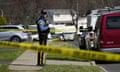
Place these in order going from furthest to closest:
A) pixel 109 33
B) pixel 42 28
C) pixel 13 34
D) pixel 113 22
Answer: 1. pixel 13 34
2. pixel 113 22
3. pixel 109 33
4. pixel 42 28

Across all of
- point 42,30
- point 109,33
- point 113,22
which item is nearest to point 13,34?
point 113,22

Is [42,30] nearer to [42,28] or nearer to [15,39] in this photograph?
[42,28]

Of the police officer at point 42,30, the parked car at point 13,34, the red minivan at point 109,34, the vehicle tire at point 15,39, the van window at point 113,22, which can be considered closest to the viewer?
the police officer at point 42,30

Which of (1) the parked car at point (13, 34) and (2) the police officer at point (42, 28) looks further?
(1) the parked car at point (13, 34)

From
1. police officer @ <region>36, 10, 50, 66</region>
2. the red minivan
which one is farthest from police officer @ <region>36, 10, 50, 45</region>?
the red minivan

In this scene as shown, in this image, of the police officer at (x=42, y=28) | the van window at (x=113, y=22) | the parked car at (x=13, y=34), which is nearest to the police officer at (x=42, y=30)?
the police officer at (x=42, y=28)

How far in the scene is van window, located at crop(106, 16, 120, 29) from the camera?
15.6m

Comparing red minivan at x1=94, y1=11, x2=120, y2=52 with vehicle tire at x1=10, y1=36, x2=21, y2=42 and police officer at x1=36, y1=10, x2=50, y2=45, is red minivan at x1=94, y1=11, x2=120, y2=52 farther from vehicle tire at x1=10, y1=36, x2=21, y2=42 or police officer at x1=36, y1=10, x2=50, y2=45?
vehicle tire at x1=10, y1=36, x2=21, y2=42

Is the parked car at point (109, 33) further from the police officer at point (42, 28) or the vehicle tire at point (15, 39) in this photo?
the vehicle tire at point (15, 39)

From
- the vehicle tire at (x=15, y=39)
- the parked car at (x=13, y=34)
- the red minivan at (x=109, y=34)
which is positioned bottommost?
the vehicle tire at (x=15, y=39)

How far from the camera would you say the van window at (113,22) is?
51.1 ft

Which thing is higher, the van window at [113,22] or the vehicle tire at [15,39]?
the van window at [113,22]

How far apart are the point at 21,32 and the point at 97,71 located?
2420 cm

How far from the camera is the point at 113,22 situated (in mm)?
15773
